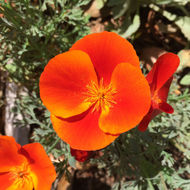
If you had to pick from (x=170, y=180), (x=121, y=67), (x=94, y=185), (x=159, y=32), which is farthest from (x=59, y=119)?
(x=159, y=32)

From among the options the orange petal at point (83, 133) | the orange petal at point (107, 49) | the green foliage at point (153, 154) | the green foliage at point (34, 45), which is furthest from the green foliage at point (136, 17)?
the orange petal at point (83, 133)

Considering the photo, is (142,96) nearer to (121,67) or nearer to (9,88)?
(121,67)

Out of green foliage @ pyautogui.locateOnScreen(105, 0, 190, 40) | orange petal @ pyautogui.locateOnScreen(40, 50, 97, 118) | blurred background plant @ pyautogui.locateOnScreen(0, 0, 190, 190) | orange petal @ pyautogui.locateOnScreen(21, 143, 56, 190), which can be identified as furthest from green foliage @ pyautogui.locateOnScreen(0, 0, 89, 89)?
orange petal @ pyautogui.locateOnScreen(21, 143, 56, 190)

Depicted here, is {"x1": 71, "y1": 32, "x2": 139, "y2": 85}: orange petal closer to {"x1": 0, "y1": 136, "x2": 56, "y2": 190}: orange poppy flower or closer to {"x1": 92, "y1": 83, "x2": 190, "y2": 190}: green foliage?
{"x1": 0, "y1": 136, "x2": 56, "y2": 190}: orange poppy flower

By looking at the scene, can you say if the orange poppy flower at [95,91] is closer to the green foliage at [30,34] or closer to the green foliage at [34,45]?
the green foliage at [34,45]

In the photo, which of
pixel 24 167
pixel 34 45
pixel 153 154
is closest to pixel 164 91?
pixel 153 154
